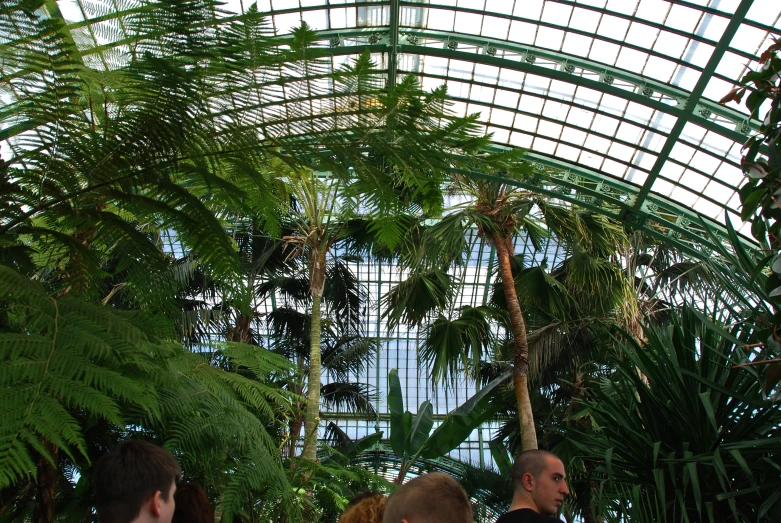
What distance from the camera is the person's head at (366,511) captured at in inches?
107

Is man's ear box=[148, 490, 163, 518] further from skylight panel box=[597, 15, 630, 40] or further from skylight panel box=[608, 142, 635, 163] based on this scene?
skylight panel box=[608, 142, 635, 163]

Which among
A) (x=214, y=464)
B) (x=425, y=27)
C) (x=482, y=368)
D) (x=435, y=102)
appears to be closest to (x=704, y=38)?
(x=425, y=27)

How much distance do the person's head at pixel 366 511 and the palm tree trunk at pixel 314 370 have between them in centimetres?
403

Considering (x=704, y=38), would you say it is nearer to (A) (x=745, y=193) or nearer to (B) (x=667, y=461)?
(B) (x=667, y=461)

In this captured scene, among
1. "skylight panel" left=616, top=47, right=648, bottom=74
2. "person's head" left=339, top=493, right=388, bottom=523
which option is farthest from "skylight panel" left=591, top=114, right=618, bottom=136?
"person's head" left=339, top=493, right=388, bottom=523

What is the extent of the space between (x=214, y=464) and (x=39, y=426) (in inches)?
136

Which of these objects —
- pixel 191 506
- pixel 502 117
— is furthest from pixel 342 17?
pixel 191 506

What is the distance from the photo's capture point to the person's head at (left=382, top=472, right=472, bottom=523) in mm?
1777

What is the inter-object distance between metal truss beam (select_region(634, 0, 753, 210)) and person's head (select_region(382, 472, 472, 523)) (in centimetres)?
A: 1181

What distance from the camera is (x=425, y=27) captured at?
14.0 m

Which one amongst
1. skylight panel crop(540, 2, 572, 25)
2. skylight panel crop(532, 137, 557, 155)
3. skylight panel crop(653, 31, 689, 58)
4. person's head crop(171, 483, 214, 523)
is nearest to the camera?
person's head crop(171, 483, 214, 523)

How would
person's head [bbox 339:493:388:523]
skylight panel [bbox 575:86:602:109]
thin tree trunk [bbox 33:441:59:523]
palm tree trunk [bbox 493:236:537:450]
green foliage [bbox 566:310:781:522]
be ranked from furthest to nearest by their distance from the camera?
skylight panel [bbox 575:86:602:109], palm tree trunk [bbox 493:236:537:450], green foliage [bbox 566:310:781:522], thin tree trunk [bbox 33:441:59:523], person's head [bbox 339:493:388:523]

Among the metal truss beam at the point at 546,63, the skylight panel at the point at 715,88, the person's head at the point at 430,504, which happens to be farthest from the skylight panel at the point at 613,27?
the person's head at the point at 430,504

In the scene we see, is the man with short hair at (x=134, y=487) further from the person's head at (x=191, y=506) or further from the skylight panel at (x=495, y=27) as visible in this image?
the skylight panel at (x=495, y=27)
